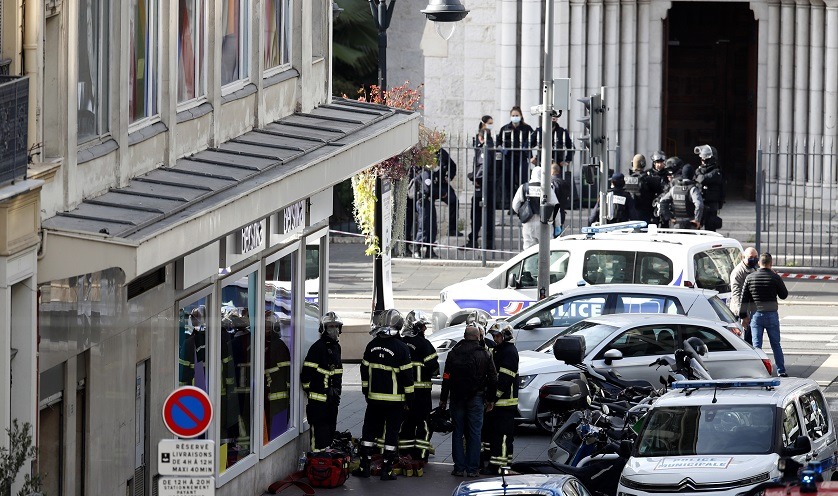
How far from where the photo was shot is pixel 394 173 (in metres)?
27.6

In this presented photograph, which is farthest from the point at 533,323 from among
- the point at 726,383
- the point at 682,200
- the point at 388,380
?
the point at 682,200

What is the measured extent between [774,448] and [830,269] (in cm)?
1678

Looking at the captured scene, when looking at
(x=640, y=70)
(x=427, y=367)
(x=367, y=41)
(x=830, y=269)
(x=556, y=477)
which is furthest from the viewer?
(x=367, y=41)

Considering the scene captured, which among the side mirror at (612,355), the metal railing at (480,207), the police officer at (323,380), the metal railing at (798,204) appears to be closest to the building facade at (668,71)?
the metal railing at (798,204)

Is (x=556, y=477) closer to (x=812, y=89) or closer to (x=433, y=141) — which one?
(x=433, y=141)

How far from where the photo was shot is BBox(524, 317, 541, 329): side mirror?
23.2m

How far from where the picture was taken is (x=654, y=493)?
1634 cm

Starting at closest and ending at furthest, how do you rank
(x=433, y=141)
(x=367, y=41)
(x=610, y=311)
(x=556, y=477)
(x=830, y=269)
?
1. (x=556, y=477)
2. (x=610, y=311)
3. (x=433, y=141)
4. (x=830, y=269)
5. (x=367, y=41)

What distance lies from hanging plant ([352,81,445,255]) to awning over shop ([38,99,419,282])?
224 inches

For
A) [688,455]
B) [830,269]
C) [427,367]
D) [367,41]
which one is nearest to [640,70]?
[830,269]

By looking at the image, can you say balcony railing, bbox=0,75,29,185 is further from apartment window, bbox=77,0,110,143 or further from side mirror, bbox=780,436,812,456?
side mirror, bbox=780,436,812,456

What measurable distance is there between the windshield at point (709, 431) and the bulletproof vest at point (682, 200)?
1354 cm

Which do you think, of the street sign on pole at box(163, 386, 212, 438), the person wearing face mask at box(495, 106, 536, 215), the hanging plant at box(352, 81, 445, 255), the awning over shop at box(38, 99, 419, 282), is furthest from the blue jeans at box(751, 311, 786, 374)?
the street sign on pole at box(163, 386, 212, 438)

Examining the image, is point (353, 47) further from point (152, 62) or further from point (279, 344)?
point (152, 62)
